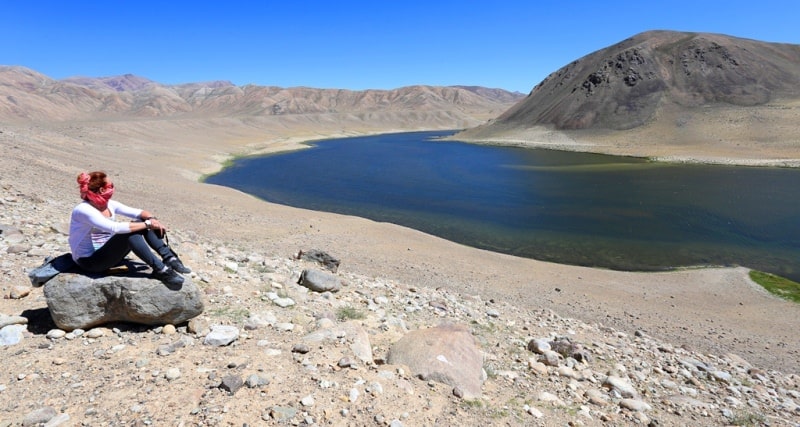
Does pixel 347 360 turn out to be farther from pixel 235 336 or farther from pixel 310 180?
pixel 310 180

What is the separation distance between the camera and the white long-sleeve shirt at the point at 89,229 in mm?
5527

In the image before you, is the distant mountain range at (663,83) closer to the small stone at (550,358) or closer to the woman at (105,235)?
the small stone at (550,358)

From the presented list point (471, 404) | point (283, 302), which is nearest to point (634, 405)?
point (471, 404)

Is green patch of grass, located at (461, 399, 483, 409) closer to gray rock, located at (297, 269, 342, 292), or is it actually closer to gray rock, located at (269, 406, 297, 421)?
gray rock, located at (269, 406, 297, 421)

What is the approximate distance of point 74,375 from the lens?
16.9 feet

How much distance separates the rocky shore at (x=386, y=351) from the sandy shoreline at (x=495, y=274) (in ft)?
0.37

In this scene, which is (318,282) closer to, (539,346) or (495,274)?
(539,346)

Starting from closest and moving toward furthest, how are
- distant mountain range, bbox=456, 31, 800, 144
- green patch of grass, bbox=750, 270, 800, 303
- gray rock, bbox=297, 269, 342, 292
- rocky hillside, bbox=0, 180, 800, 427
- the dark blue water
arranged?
rocky hillside, bbox=0, 180, 800, 427 < gray rock, bbox=297, 269, 342, 292 < green patch of grass, bbox=750, 270, 800, 303 < the dark blue water < distant mountain range, bbox=456, 31, 800, 144

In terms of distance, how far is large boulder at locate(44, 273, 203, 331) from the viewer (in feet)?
19.0

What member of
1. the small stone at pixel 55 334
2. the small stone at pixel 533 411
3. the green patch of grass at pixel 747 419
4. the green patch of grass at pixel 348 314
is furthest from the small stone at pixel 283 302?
the green patch of grass at pixel 747 419

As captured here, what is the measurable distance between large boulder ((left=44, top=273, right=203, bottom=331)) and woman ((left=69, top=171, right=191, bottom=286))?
0.19 meters

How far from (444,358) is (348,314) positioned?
2582mm

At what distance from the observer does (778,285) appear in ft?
59.1

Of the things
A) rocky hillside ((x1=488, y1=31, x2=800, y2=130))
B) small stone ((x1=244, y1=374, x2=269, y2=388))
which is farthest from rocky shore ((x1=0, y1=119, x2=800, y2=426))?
rocky hillside ((x1=488, y1=31, x2=800, y2=130))
